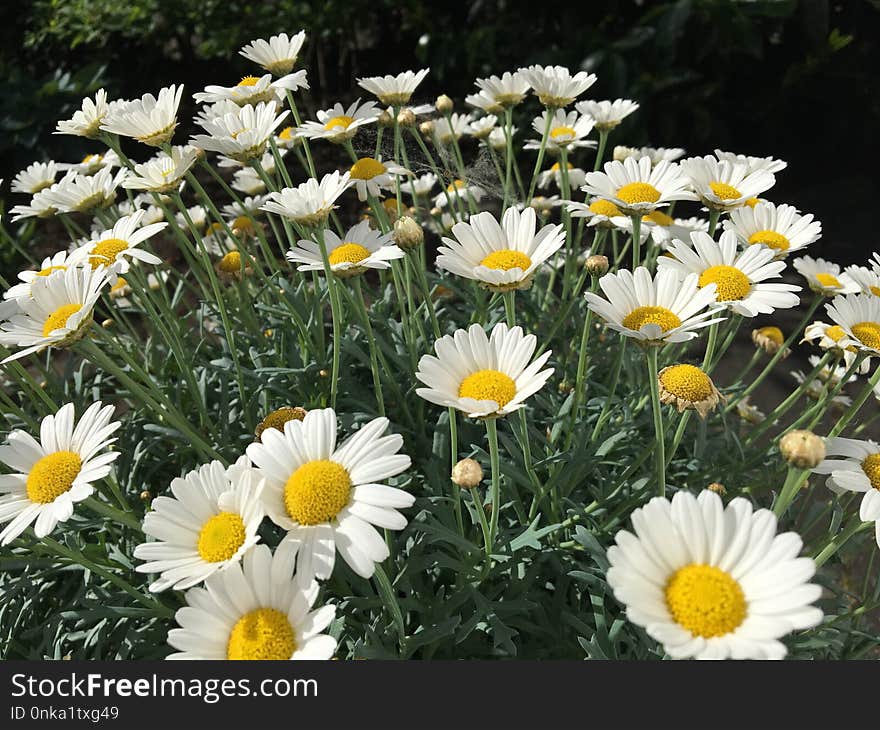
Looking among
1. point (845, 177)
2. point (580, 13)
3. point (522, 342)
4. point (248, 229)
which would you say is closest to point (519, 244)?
point (522, 342)

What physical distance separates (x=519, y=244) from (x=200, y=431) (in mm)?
844

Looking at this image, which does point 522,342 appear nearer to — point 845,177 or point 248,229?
point 248,229

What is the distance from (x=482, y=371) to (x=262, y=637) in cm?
47

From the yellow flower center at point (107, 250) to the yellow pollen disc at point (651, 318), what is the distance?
0.89 meters

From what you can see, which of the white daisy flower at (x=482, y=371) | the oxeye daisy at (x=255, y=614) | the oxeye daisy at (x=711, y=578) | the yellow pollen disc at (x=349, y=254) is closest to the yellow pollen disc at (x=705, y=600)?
the oxeye daisy at (x=711, y=578)

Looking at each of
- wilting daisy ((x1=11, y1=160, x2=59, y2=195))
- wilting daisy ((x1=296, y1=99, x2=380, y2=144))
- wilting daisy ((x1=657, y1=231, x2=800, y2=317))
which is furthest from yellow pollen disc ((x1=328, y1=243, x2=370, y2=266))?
wilting daisy ((x1=11, y1=160, x2=59, y2=195))

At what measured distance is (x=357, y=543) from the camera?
0.89 meters

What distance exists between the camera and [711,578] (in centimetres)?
A: 83

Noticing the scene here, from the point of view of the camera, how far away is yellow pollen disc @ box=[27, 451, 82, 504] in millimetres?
1059

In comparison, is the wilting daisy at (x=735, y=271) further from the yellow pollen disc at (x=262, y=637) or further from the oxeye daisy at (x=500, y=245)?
the yellow pollen disc at (x=262, y=637)

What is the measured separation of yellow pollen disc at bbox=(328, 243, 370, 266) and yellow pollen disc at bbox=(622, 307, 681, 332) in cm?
49

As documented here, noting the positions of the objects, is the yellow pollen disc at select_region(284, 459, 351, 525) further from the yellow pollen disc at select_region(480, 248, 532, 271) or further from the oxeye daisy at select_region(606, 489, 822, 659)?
the yellow pollen disc at select_region(480, 248, 532, 271)

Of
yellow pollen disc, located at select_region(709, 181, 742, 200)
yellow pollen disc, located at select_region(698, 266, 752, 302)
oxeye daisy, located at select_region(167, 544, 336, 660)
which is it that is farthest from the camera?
yellow pollen disc, located at select_region(709, 181, 742, 200)

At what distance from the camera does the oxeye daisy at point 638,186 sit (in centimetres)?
136
